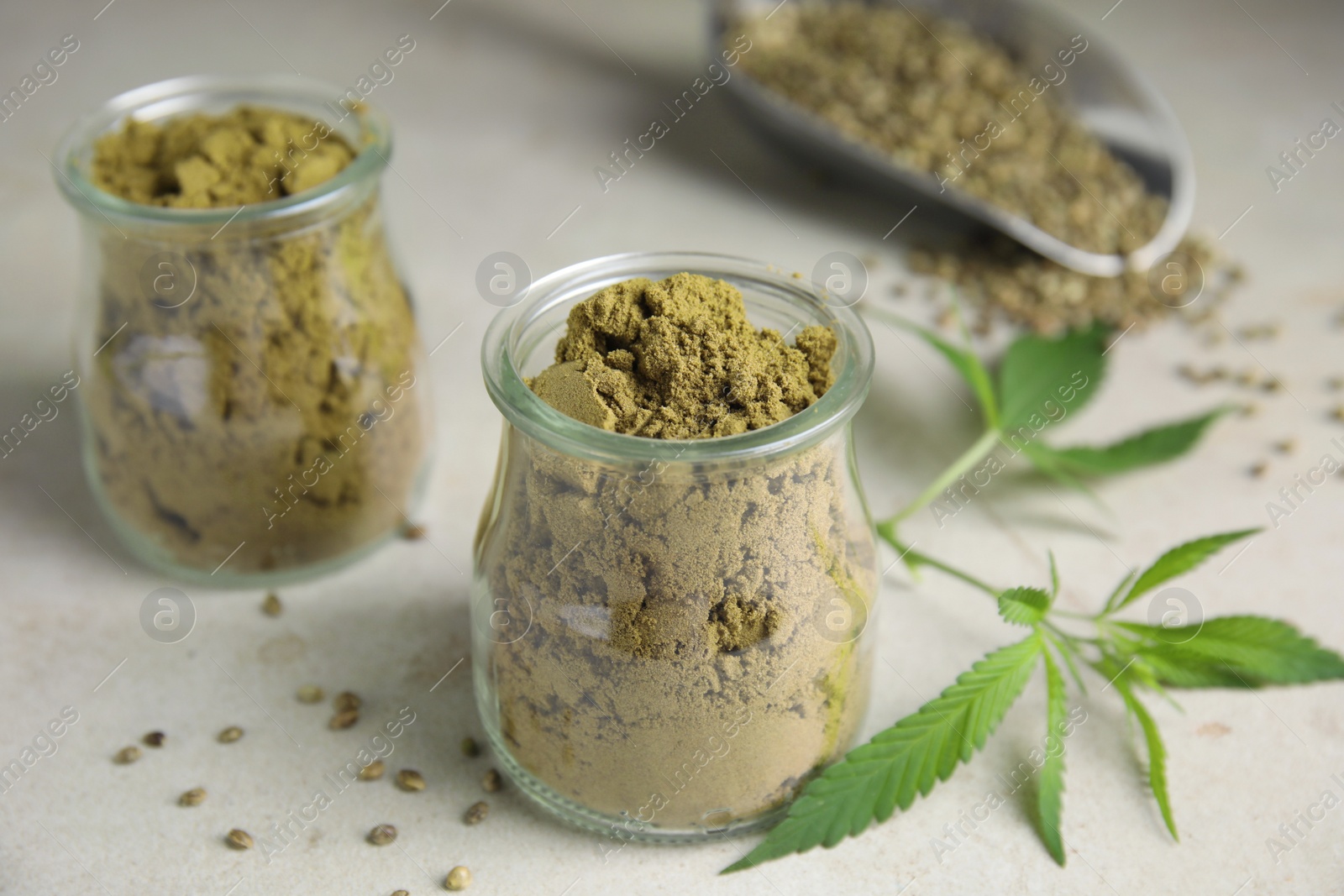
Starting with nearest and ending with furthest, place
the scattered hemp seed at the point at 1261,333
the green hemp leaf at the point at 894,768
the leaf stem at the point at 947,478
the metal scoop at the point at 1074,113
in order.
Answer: the green hemp leaf at the point at 894,768, the leaf stem at the point at 947,478, the scattered hemp seed at the point at 1261,333, the metal scoop at the point at 1074,113

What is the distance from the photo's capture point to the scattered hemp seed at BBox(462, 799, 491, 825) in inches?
49.8

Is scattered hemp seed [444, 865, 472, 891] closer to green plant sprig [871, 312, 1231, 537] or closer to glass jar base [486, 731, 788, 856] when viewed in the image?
glass jar base [486, 731, 788, 856]

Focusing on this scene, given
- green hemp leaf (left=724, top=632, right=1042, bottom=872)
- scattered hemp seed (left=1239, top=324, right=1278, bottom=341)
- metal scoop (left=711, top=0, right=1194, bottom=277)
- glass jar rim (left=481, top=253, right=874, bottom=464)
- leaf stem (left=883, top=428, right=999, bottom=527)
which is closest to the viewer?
glass jar rim (left=481, top=253, right=874, bottom=464)

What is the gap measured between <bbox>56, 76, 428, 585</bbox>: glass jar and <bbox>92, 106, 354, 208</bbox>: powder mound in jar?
2 centimetres

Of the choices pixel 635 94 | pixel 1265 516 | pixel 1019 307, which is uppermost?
pixel 1265 516

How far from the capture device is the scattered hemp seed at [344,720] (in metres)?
1.37

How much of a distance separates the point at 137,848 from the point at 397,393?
617 mm

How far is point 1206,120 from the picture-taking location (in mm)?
2625

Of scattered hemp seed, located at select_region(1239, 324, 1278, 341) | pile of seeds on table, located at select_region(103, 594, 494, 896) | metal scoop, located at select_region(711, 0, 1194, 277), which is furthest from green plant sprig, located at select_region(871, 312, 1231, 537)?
pile of seeds on table, located at select_region(103, 594, 494, 896)

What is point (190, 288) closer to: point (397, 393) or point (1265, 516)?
point (397, 393)

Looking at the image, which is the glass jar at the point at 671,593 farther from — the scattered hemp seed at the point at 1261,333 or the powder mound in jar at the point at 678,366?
the scattered hemp seed at the point at 1261,333

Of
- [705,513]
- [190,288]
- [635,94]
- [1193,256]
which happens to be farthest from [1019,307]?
→ [190,288]

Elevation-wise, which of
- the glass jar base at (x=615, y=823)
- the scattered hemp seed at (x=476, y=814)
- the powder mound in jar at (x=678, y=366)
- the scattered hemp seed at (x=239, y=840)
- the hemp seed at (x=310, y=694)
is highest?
the powder mound in jar at (x=678, y=366)

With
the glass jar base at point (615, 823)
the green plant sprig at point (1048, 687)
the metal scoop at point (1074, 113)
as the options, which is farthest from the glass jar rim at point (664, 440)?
the metal scoop at point (1074, 113)
